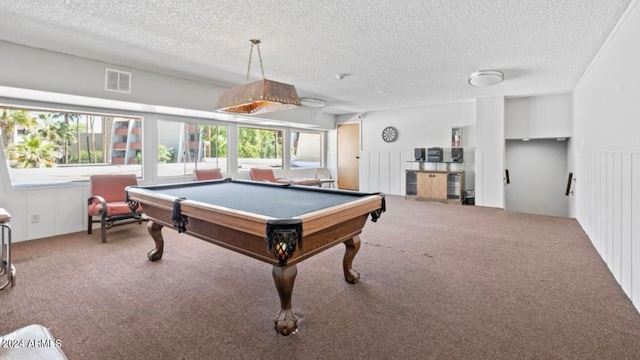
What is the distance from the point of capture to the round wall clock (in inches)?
317

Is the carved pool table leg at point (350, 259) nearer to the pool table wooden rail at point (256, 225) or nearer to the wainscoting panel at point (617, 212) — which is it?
the pool table wooden rail at point (256, 225)

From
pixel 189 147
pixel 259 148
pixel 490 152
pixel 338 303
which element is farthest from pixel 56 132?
pixel 490 152

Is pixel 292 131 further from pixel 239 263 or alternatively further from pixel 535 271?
pixel 535 271

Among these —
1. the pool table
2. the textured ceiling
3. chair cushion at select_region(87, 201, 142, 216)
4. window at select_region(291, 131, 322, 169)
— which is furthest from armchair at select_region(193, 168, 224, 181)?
window at select_region(291, 131, 322, 169)

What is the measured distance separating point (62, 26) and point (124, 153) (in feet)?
8.79

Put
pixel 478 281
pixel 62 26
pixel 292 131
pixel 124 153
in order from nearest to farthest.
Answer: pixel 478 281
pixel 62 26
pixel 124 153
pixel 292 131

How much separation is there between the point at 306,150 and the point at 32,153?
623cm

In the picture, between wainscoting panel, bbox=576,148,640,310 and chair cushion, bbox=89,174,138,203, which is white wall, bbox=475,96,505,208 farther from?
chair cushion, bbox=89,174,138,203

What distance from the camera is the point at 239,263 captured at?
3152mm

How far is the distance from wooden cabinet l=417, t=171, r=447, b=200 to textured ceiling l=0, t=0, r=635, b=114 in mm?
2641

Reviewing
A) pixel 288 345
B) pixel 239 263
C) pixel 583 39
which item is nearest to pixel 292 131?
pixel 239 263

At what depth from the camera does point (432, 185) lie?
7.00 metres

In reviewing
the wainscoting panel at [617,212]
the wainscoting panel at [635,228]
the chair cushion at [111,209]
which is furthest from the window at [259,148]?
the wainscoting panel at [635,228]

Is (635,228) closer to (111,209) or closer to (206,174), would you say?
(111,209)
